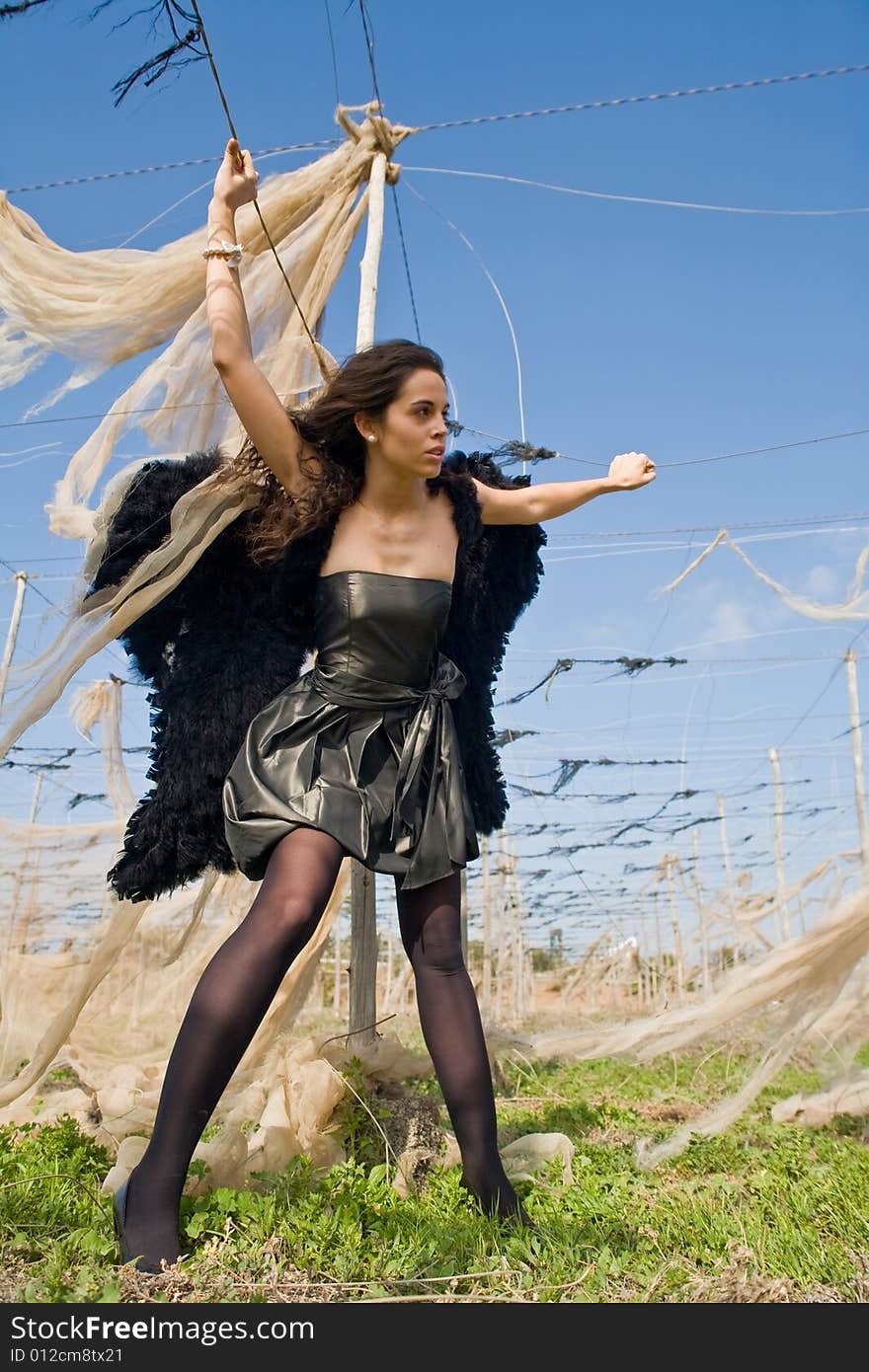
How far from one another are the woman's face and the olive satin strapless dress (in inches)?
10.7

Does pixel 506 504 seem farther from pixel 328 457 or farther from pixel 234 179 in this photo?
pixel 234 179

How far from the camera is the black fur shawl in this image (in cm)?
242

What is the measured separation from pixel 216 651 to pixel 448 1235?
139 cm

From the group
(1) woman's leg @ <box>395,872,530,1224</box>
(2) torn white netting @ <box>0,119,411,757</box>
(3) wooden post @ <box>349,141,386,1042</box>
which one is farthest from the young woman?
(3) wooden post @ <box>349,141,386,1042</box>

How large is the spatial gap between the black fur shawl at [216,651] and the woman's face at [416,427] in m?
0.21

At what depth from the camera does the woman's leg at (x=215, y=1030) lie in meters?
1.84

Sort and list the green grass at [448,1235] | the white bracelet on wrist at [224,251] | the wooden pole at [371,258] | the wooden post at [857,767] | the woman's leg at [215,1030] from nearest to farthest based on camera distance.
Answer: the green grass at [448,1235] < the woman's leg at [215,1030] < the white bracelet on wrist at [224,251] < the wooden pole at [371,258] < the wooden post at [857,767]

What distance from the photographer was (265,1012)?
2.00 m

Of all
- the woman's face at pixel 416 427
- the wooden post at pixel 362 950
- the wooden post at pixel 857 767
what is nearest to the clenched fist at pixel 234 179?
the woman's face at pixel 416 427

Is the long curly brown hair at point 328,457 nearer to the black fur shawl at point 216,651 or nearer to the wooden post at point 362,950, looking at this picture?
the black fur shawl at point 216,651

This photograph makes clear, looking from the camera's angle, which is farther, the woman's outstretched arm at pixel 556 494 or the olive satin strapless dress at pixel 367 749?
the woman's outstretched arm at pixel 556 494

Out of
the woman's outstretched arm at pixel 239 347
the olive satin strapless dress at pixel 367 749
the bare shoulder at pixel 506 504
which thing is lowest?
the olive satin strapless dress at pixel 367 749

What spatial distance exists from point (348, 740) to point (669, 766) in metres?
8.91

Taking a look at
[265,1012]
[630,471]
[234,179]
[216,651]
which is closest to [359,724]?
[216,651]
